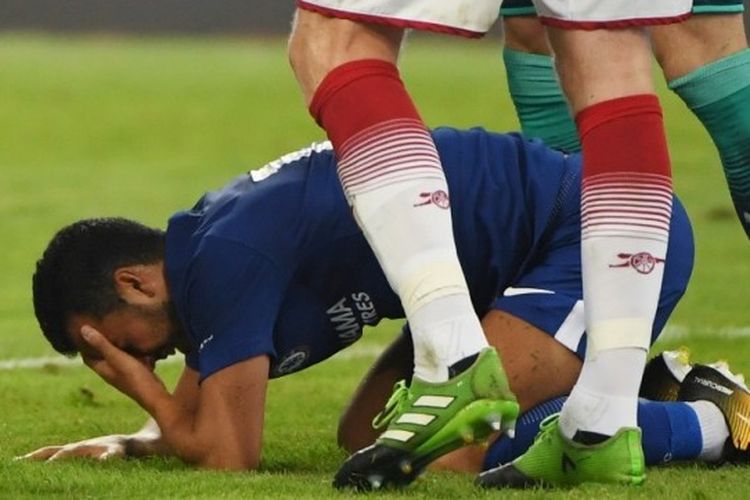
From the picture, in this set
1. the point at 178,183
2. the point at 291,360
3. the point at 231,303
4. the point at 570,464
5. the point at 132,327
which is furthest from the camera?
the point at 178,183

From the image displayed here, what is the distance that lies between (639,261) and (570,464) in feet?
1.31

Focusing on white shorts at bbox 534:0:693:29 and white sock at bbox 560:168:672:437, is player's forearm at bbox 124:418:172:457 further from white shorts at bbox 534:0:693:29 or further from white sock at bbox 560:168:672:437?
white shorts at bbox 534:0:693:29

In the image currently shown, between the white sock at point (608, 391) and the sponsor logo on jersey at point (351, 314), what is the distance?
851 mm

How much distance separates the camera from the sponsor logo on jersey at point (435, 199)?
3393 millimetres

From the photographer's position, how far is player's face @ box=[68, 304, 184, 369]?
165 inches

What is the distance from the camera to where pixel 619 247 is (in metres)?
3.46

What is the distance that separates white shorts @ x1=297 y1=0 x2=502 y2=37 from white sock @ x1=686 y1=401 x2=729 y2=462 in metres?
1.23

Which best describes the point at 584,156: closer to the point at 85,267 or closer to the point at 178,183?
the point at 85,267

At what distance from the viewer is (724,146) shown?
445 centimetres

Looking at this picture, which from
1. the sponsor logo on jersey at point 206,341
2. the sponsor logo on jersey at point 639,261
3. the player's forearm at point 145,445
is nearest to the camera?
the sponsor logo on jersey at point 639,261

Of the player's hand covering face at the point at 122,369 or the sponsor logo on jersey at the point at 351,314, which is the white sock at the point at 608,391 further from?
the player's hand covering face at the point at 122,369

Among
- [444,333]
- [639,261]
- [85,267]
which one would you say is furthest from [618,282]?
[85,267]

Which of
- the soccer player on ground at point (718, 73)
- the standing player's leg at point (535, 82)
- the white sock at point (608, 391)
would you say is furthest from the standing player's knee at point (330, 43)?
the standing player's leg at point (535, 82)

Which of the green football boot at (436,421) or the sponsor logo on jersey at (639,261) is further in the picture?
the sponsor logo on jersey at (639,261)
